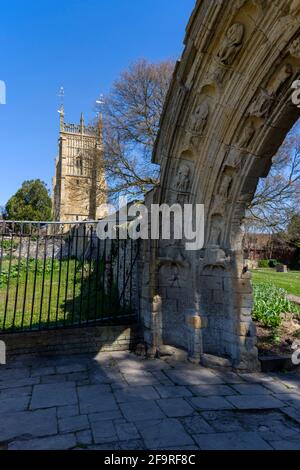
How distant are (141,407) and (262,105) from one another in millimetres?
3459

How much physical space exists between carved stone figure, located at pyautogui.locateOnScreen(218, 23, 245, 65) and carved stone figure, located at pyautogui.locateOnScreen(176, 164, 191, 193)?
1.41 metres

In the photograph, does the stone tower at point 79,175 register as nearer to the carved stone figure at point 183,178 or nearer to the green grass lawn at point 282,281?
the green grass lawn at point 282,281

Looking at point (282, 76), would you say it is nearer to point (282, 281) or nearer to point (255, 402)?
point (255, 402)

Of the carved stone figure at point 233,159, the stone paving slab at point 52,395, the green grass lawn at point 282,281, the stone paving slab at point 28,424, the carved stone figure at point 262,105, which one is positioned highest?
the carved stone figure at point 262,105

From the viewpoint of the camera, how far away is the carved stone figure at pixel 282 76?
3.37 meters

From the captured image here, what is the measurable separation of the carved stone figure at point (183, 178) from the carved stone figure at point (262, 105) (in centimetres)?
117

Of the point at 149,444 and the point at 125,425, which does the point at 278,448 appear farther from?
the point at 125,425

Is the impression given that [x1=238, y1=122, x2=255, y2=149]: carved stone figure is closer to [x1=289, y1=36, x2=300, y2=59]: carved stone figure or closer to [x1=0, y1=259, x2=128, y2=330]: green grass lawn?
[x1=289, y1=36, x2=300, y2=59]: carved stone figure

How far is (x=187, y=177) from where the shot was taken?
459 centimetres

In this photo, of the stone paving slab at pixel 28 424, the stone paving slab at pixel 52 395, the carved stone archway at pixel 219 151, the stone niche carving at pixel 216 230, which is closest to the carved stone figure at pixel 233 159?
the carved stone archway at pixel 219 151

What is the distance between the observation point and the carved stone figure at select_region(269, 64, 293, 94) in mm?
3369

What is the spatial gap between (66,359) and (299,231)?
12782mm

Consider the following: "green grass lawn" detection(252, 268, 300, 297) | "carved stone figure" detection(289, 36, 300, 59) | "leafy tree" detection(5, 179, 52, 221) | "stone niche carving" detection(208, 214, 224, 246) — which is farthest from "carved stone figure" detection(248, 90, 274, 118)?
"leafy tree" detection(5, 179, 52, 221)
